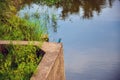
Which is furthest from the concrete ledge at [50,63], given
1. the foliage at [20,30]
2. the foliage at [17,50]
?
the foliage at [20,30]

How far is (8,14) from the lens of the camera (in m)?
6.12

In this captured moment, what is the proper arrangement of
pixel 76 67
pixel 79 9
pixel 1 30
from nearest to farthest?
pixel 1 30 < pixel 76 67 < pixel 79 9

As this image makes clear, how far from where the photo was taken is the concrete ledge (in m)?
3.90

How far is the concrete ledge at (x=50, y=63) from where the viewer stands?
12.8 feet

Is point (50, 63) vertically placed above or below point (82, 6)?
above

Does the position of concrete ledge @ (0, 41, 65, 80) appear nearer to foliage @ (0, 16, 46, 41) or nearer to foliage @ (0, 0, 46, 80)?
foliage @ (0, 0, 46, 80)

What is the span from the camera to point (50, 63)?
13.6ft

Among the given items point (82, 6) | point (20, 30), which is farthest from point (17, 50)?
point (82, 6)

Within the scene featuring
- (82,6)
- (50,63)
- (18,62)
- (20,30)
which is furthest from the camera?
(82,6)

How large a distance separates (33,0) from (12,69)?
8.95 metres

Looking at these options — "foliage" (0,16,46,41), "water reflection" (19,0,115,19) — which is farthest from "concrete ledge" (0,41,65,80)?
"water reflection" (19,0,115,19)

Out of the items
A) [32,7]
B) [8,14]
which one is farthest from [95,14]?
[8,14]

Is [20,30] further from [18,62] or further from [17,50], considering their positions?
[18,62]

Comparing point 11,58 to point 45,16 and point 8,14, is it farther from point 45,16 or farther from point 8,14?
point 45,16
